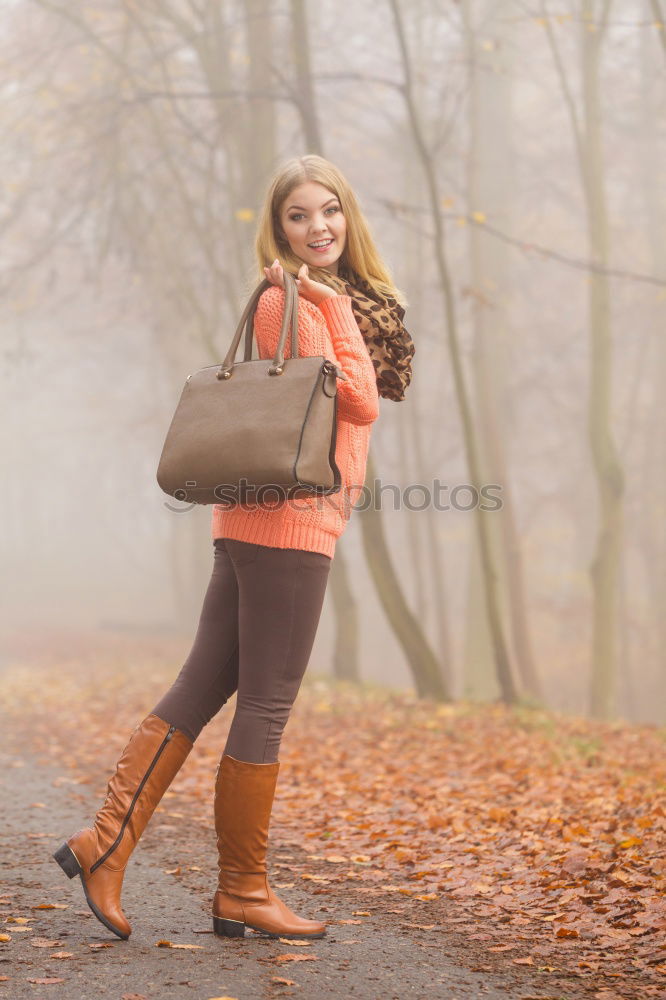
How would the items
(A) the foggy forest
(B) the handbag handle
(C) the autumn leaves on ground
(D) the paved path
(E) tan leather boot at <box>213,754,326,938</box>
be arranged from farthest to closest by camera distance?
(A) the foggy forest
(C) the autumn leaves on ground
(E) tan leather boot at <box>213,754,326,938</box>
(B) the handbag handle
(D) the paved path

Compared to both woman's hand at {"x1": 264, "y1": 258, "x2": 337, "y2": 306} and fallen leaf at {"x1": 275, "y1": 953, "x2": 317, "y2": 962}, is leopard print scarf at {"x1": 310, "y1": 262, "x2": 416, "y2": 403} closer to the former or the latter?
woman's hand at {"x1": 264, "y1": 258, "x2": 337, "y2": 306}

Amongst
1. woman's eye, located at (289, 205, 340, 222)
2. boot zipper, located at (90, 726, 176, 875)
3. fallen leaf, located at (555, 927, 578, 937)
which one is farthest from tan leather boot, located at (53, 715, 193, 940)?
woman's eye, located at (289, 205, 340, 222)

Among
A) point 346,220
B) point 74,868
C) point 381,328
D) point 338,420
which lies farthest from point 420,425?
point 74,868

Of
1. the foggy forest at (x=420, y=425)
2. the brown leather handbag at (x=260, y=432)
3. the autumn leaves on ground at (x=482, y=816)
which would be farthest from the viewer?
the foggy forest at (x=420, y=425)

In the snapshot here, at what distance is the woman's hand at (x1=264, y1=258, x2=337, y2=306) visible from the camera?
3.18 meters

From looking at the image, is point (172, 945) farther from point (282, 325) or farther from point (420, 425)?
point (420, 425)

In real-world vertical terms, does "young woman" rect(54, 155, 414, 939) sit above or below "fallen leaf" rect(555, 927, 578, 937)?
above

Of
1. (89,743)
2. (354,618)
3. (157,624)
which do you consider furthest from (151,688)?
(157,624)

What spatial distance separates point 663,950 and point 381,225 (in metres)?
16.2

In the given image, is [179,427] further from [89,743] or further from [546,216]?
[546,216]

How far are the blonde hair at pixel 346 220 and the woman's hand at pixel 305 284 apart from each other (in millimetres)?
149

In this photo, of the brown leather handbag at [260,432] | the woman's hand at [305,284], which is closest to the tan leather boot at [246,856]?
the brown leather handbag at [260,432]

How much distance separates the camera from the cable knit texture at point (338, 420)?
3.13 metres

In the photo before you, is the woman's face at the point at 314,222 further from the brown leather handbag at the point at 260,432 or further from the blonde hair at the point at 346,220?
the brown leather handbag at the point at 260,432
